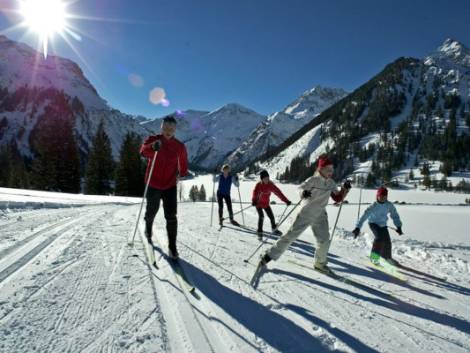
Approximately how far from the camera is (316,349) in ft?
8.95

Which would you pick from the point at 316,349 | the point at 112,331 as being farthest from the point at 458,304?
the point at 112,331

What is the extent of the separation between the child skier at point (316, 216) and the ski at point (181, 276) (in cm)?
136

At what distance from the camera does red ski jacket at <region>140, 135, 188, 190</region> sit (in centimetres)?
516

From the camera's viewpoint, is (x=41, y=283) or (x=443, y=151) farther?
(x=443, y=151)

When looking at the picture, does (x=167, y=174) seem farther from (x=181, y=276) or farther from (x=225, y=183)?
(x=225, y=183)

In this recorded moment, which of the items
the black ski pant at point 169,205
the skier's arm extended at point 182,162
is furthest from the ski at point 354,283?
the skier's arm extended at point 182,162

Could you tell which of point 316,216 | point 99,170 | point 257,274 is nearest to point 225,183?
point 316,216

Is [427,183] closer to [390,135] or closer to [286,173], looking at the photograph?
[390,135]

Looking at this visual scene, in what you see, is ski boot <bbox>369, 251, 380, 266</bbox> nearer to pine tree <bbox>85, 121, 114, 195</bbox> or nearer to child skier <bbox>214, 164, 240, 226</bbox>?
child skier <bbox>214, 164, 240, 226</bbox>

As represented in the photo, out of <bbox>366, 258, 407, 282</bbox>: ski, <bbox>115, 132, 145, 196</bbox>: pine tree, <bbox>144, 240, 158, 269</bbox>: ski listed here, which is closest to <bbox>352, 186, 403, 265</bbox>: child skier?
<bbox>366, 258, 407, 282</bbox>: ski

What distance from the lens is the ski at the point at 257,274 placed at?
14.1 feet

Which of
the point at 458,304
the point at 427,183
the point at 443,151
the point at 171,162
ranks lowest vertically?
the point at 458,304

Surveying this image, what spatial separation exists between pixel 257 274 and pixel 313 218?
1.43 meters

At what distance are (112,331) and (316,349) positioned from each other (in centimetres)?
190
